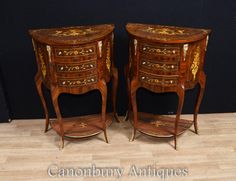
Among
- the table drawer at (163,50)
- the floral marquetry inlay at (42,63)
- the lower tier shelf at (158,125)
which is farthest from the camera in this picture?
the lower tier shelf at (158,125)

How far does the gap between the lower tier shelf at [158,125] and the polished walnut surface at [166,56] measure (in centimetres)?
37

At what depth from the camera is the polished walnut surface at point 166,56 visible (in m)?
1.78

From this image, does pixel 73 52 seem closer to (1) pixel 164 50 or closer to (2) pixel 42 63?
(2) pixel 42 63

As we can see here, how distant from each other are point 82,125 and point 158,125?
61cm

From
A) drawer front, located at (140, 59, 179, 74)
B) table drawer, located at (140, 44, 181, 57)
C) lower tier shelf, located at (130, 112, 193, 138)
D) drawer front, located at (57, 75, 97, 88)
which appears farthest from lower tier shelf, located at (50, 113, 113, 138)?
table drawer, located at (140, 44, 181, 57)

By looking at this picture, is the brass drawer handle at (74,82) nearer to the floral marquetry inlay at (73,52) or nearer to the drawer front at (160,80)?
the floral marquetry inlay at (73,52)

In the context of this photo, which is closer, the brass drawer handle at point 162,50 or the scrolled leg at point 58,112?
the brass drawer handle at point 162,50

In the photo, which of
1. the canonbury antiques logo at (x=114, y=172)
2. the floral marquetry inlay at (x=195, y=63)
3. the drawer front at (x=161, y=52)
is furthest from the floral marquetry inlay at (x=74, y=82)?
the floral marquetry inlay at (x=195, y=63)

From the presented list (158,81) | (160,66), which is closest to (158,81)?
(158,81)

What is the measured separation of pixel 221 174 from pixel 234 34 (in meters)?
1.09

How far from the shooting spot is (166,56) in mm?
1807

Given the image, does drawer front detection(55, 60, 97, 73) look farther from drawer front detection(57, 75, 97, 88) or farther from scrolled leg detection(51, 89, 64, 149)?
scrolled leg detection(51, 89, 64, 149)

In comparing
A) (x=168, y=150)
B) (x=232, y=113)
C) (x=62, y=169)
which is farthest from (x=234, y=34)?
(x=62, y=169)

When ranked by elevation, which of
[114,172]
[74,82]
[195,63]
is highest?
[195,63]
